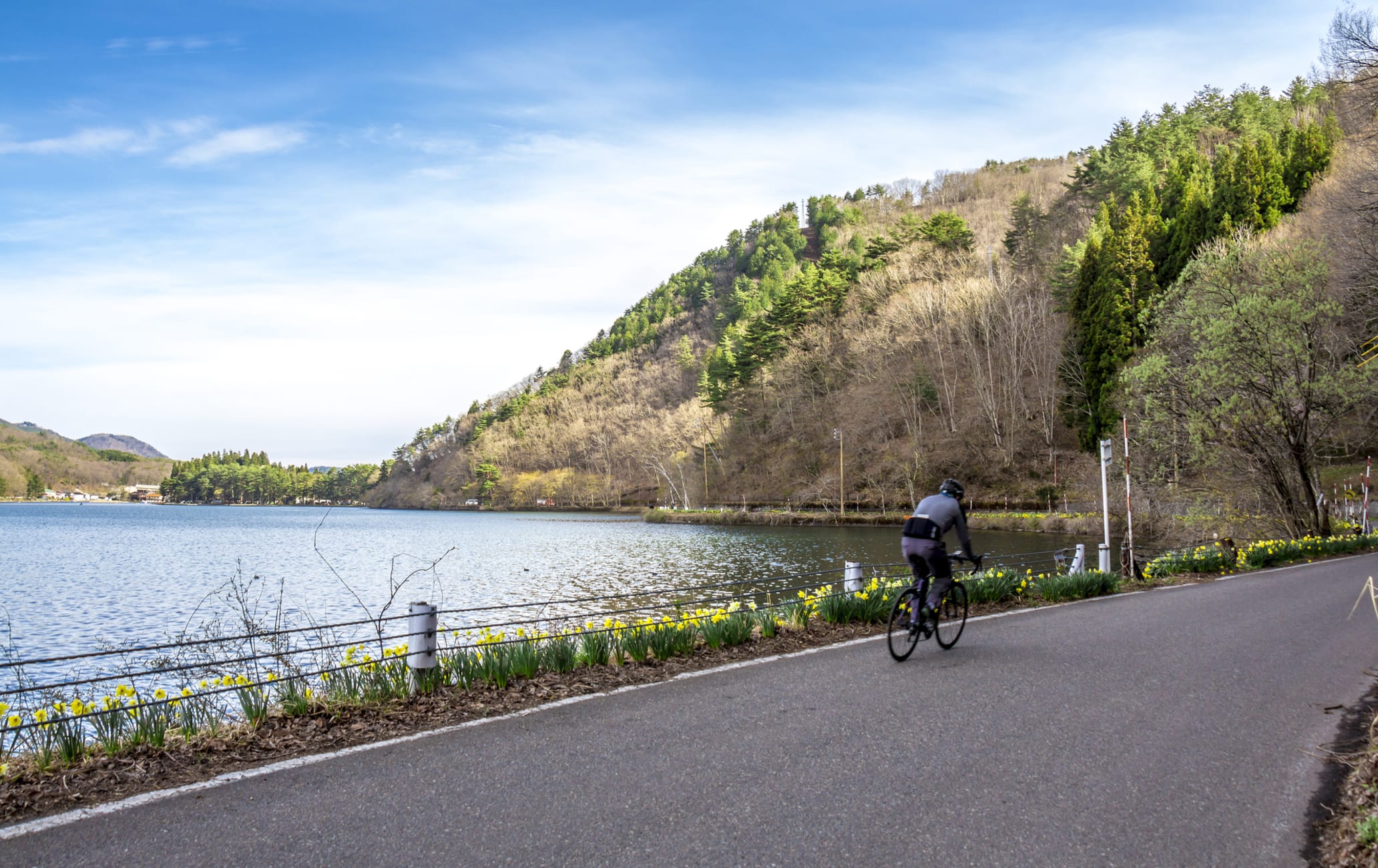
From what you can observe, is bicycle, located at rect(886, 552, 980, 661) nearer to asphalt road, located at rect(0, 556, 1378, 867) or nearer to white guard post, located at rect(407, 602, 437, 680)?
asphalt road, located at rect(0, 556, 1378, 867)

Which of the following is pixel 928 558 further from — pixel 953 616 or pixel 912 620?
pixel 953 616

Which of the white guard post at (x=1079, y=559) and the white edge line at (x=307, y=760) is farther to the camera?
the white guard post at (x=1079, y=559)

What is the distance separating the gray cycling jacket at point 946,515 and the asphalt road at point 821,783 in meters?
1.28

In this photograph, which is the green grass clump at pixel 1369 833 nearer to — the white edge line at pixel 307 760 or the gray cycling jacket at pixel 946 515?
the gray cycling jacket at pixel 946 515

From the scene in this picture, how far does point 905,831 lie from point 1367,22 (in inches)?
662

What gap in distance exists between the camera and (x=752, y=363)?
3177 inches

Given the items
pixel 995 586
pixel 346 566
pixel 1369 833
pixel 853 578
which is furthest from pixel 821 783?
pixel 346 566

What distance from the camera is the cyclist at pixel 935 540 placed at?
307 inches

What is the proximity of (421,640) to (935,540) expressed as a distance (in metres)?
4.87

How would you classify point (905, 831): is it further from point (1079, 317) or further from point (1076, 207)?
point (1076, 207)

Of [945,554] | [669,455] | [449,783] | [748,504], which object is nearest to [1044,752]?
[945,554]

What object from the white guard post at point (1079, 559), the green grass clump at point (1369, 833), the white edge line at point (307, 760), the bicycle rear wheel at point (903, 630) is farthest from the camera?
the white guard post at point (1079, 559)

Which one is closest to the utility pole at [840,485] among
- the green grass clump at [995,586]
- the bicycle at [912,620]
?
the green grass clump at [995,586]

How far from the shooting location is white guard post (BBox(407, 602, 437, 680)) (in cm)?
655
